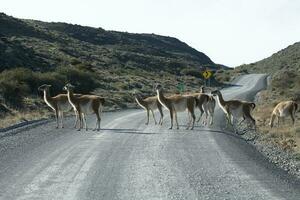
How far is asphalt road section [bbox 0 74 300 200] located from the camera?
10.5 meters

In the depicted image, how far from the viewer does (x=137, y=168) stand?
13.0 metres

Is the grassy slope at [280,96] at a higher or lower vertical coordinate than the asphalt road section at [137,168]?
higher

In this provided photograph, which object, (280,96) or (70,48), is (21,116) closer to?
(280,96)

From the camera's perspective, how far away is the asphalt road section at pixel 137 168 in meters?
10.5

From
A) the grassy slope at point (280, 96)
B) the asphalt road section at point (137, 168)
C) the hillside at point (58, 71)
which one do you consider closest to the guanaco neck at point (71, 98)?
the asphalt road section at point (137, 168)

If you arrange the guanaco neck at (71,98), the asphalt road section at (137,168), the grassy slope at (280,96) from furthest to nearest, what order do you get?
the guanaco neck at (71,98) → the grassy slope at (280,96) → the asphalt road section at (137,168)

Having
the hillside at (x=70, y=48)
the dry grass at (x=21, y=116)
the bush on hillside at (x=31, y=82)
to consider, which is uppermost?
the hillside at (x=70, y=48)

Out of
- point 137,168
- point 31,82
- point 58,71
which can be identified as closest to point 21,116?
point 31,82

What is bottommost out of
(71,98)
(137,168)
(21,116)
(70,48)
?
(137,168)

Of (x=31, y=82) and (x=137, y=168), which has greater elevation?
(x=31, y=82)

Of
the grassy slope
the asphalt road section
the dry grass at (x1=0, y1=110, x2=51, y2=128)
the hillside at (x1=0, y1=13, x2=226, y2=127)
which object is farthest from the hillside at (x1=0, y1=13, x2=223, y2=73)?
the asphalt road section

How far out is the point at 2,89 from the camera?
3472 cm

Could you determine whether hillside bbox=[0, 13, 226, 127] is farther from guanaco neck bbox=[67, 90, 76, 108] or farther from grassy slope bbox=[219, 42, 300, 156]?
grassy slope bbox=[219, 42, 300, 156]

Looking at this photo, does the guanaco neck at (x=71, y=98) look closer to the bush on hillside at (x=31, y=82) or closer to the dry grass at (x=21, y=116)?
the dry grass at (x=21, y=116)
